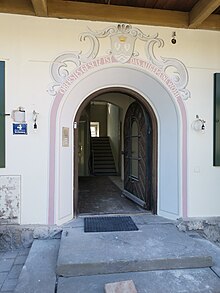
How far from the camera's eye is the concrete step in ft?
7.79

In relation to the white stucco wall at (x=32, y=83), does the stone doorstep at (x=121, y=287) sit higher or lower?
lower

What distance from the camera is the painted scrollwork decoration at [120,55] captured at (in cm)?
329

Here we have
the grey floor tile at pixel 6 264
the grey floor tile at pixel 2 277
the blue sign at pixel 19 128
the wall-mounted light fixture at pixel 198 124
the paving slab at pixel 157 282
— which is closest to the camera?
the paving slab at pixel 157 282

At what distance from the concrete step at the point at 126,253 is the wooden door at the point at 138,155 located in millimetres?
1105

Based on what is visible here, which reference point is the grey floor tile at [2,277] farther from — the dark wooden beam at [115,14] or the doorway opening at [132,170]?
the dark wooden beam at [115,14]

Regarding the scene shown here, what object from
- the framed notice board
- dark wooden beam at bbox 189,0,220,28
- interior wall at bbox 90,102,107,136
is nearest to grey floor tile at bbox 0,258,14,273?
the framed notice board

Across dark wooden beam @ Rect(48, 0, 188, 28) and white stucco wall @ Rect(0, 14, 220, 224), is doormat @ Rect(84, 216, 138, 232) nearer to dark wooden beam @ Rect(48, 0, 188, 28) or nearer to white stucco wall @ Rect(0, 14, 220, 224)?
white stucco wall @ Rect(0, 14, 220, 224)

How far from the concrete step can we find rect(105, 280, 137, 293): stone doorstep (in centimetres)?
31

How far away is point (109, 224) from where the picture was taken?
334 centimetres

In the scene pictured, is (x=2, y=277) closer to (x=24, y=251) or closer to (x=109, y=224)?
(x=24, y=251)

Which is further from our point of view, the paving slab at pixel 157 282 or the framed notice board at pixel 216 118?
the framed notice board at pixel 216 118

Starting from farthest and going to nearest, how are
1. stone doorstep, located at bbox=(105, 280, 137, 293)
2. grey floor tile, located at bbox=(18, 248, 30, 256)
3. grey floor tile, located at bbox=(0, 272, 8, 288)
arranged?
grey floor tile, located at bbox=(18, 248, 30, 256) < grey floor tile, located at bbox=(0, 272, 8, 288) < stone doorstep, located at bbox=(105, 280, 137, 293)

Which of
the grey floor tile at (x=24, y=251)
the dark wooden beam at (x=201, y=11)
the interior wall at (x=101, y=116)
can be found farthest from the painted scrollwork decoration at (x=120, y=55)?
the interior wall at (x=101, y=116)

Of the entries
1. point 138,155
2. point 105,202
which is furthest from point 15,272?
point 138,155
